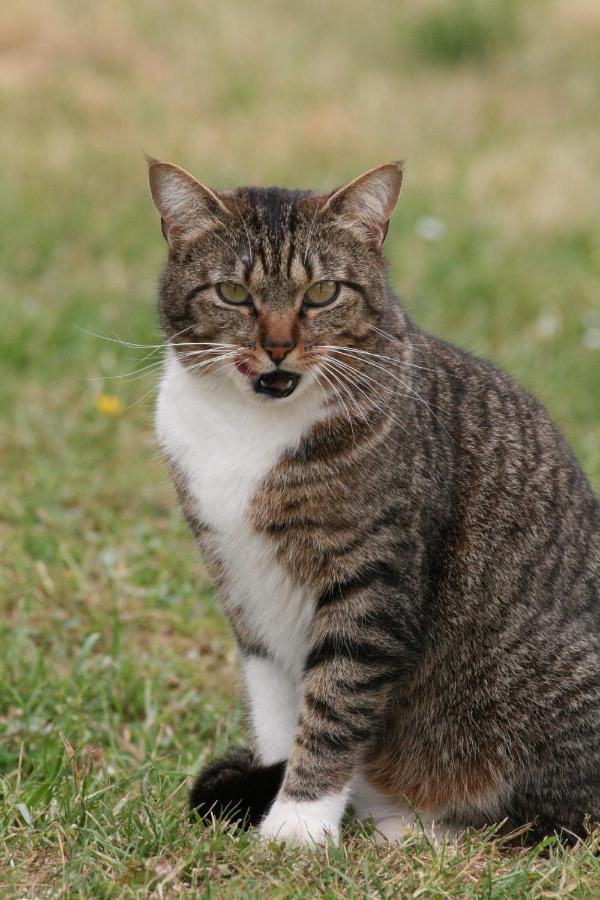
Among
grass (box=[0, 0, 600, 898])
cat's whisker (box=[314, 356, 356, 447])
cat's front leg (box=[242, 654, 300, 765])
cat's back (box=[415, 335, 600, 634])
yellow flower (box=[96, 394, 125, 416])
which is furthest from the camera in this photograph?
yellow flower (box=[96, 394, 125, 416])

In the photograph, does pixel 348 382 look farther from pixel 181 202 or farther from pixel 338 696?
pixel 338 696

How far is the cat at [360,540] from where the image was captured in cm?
256

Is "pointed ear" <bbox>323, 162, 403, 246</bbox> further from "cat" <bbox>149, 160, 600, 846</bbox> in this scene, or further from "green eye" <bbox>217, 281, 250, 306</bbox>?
"green eye" <bbox>217, 281, 250, 306</bbox>

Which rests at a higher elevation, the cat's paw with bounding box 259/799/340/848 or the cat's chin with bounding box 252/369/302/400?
the cat's chin with bounding box 252/369/302/400

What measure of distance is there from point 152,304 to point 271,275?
3166mm

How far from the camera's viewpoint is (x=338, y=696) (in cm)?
257

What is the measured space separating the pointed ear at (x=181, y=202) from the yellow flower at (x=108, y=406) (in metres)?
2.18

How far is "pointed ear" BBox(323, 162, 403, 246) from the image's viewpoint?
2.62 meters

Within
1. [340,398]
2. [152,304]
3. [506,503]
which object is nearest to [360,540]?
[340,398]

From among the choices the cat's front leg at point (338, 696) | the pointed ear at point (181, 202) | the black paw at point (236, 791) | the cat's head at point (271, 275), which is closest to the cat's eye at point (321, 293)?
the cat's head at point (271, 275)

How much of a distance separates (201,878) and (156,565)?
1845mm

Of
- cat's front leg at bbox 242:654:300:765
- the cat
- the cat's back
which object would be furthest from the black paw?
the cat's back

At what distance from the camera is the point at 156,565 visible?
161 inches

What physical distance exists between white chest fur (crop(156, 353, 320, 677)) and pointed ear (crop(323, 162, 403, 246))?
422mm
